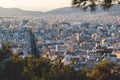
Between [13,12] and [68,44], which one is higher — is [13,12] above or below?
below

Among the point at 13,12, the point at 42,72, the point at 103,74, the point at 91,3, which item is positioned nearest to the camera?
the point at 91,3

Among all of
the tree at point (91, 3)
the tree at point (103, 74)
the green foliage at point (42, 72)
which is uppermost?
the tree at point (91, 3)

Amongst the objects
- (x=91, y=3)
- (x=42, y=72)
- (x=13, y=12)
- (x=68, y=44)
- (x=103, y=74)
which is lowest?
(x=13, y=12)

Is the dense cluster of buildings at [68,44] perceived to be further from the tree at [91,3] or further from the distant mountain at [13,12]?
the distant mountain at [13,12]

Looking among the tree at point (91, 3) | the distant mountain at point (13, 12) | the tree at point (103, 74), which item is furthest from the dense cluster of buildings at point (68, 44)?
the distant mountain at point (13, 12)

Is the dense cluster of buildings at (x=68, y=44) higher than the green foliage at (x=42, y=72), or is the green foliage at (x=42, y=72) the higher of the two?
the green foliage at (x=42, y=72)

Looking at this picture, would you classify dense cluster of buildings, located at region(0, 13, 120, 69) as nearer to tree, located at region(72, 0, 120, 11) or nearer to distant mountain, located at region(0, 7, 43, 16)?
tree, located at region(72, 0, 120, 11)

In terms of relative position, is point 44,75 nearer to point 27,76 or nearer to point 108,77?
point 27,76

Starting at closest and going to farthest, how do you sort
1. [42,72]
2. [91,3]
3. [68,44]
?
1. [91,3]
2. [42,72]
3. [68,44]

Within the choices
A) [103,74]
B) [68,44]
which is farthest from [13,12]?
[103,74]

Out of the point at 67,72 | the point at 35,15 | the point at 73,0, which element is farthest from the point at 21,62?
the point at 35,15

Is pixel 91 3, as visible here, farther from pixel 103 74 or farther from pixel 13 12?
pixel 13 12
